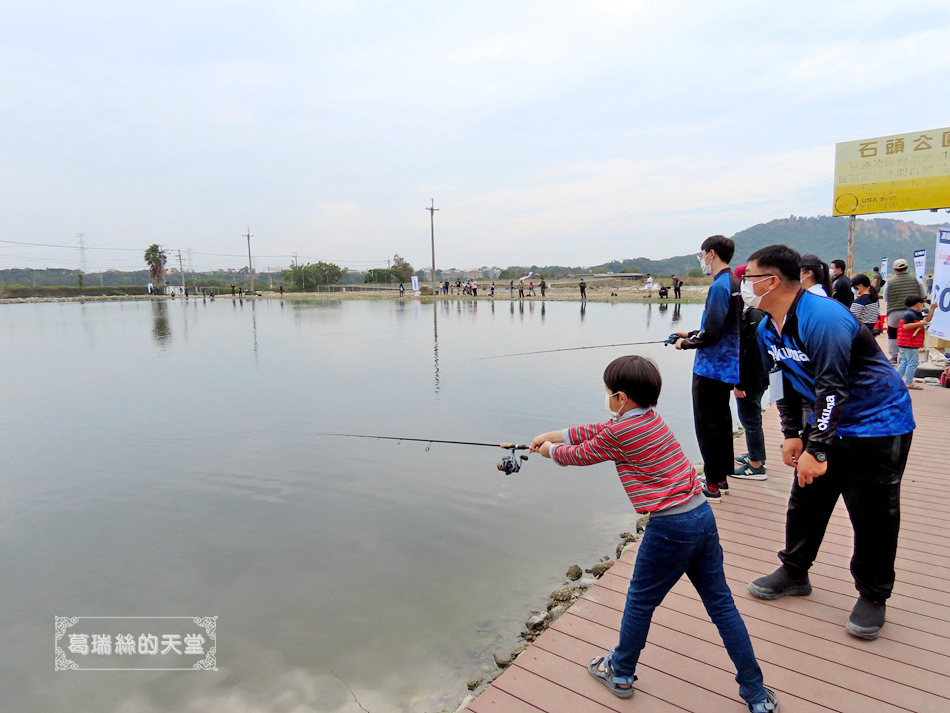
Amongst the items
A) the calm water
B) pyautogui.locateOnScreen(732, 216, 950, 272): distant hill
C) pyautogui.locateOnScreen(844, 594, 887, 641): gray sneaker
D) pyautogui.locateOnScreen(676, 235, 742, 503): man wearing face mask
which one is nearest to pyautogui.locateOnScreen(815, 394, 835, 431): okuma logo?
pyautogui.locateOnScreen(844, 594, 887, 641): gray sneaker

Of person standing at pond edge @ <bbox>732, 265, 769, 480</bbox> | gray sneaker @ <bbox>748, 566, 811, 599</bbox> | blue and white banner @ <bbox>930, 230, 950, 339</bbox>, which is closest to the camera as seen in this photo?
gray sneaker @ <bbox>748, 566, 811, 599</bbox>

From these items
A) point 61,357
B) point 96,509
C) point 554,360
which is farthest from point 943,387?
point 61,357

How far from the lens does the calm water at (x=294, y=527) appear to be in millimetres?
3178

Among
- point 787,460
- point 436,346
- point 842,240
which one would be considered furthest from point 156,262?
point 842,240

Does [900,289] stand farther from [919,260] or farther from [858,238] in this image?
[858,238]

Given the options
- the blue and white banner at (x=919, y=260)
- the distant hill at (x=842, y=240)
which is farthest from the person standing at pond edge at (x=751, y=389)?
the distant hill at (x=842, y=240)

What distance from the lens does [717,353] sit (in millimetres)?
3928

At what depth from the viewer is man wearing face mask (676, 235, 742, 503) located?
3848 mm

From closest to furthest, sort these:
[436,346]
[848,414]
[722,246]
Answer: [848,414] → [722,246] → [436,346]

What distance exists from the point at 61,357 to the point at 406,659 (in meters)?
16.2

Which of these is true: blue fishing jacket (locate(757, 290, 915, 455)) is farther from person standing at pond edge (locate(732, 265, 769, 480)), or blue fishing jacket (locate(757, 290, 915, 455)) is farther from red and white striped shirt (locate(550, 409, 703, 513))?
person standing at pond edge (locate(732, 265, 769, 480))

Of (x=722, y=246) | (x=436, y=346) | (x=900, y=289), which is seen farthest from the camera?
(x=436, y=346)

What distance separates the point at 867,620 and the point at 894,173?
968 inches

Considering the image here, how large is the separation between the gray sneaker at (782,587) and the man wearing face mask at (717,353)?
4.21ft
